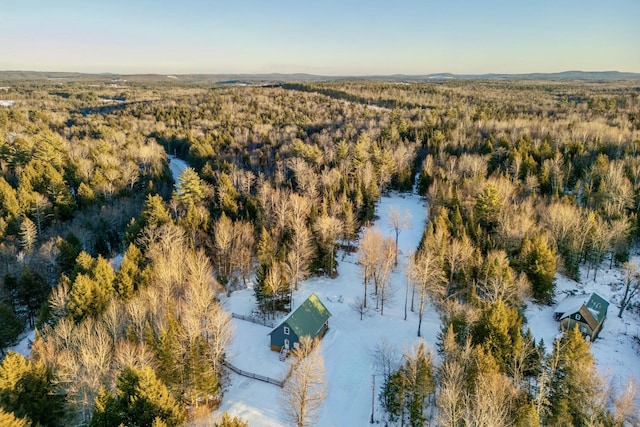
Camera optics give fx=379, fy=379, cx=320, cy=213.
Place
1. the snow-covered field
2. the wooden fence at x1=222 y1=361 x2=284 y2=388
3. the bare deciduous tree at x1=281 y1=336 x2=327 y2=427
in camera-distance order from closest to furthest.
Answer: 1. the bare deciduous tree at x1=281 y1=336 x2=327 y2=427
2. the snow-covered field
3. the wooden fence at x1=222 y1=361 x2=284 y2=388

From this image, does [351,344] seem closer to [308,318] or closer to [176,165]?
[308,318]

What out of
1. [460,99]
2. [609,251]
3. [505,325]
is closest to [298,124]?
[460,99]

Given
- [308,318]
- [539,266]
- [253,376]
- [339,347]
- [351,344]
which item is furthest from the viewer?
[539,266]

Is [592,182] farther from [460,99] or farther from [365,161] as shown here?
[460,99]

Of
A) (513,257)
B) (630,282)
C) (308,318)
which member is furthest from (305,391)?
(630,282)

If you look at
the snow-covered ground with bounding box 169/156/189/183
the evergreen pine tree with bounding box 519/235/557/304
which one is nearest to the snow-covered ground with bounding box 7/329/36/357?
the evergreen pine tree with bounding box 519/235/557/304

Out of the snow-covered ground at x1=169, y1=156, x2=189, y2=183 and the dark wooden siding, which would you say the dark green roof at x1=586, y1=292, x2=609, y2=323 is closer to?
the dark wooden siding

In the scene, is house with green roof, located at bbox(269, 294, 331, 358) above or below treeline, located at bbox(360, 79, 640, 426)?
below
